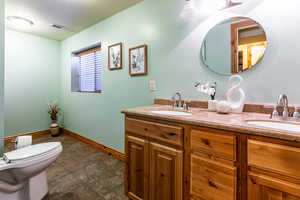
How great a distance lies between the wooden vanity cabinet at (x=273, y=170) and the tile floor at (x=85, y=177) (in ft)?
4.10

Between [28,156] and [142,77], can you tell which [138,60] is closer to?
[142,77]

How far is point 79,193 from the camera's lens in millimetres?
1577

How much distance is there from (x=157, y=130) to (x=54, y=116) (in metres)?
3.28

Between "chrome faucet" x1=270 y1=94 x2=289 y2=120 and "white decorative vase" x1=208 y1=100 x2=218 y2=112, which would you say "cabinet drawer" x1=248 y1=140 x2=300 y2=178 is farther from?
"white decorative vase" x1=208 y1=100 x2=218 y2=112

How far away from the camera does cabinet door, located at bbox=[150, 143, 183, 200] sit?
3.52ft

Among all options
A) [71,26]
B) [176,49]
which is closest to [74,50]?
[71,26]

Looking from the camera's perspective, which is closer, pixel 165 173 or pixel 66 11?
pixel 165 173

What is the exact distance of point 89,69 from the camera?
3.06 metres

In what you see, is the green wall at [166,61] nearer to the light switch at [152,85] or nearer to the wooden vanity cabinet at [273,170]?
the light switch at [152,85]

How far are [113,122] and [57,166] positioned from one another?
3.27 feet

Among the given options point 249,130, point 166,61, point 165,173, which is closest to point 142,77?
point 166,61

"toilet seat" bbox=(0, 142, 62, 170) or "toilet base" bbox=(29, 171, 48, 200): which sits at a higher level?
"toilet seat" bbox=(0, 142, 62, 170)

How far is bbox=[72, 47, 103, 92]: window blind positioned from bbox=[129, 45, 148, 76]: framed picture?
82 cm

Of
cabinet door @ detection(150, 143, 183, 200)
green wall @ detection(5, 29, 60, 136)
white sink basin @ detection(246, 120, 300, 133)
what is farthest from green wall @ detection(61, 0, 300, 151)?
cabinet door @ detection(150, 143, 183, 200)
